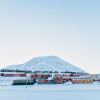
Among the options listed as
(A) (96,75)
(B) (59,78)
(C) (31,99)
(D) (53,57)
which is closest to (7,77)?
(B) (59,78)

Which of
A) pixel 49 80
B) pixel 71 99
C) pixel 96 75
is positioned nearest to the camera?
pixel 71 99

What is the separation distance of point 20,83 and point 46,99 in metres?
53.0

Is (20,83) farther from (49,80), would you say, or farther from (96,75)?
(96,75)

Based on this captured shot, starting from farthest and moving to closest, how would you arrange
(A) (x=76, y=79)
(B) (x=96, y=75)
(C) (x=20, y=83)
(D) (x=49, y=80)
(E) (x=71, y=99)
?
(B) (x=96, y=75) → (A) (x=76, y=79) → (D) (x=49, y=80) → (C) (x=20, y=83) → (E) (x=71, y=99)

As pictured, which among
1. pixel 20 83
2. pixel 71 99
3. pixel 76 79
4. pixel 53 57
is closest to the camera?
pixel 71 99

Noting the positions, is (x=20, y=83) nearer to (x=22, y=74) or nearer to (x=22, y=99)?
(x=22, y=74)

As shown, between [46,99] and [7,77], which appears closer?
[46,99]

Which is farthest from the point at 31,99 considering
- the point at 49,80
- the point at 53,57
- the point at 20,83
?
the point at 53,57

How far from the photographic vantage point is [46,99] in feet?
130

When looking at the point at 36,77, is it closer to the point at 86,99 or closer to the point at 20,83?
the point at 20,83

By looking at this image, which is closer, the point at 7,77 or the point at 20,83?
the point at 20,83

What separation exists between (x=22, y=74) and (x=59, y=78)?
33.8ft

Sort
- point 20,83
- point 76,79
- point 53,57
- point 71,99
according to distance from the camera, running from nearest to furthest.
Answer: point 71,99, point 20,83, point 76,79, point 53,57

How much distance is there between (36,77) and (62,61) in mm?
81717
